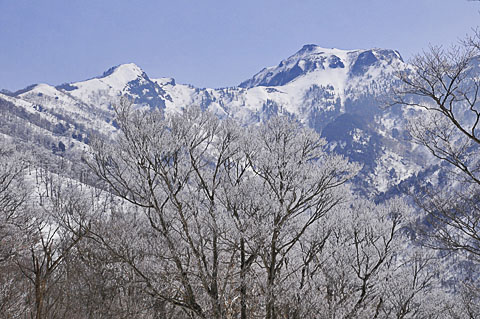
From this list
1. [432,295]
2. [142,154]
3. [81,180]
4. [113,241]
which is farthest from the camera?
[81,180]

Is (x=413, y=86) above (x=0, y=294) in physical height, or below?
above

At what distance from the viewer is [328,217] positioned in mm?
17234

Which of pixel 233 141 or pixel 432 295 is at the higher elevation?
pixel 233 141

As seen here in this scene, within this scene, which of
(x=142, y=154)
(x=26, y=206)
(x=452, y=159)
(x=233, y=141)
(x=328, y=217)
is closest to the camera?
(x=452, y=159)

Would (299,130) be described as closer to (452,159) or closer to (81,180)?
(452,159)

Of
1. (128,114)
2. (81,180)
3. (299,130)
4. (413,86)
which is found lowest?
(413,86)

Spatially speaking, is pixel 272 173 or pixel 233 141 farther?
pixel 233 141

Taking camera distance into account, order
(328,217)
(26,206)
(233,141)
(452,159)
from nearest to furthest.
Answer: (452,159) < (233,141) < (328,217) < (26,206)

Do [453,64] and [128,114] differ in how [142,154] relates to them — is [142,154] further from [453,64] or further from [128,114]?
[453,64]

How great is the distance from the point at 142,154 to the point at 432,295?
99.7 ft

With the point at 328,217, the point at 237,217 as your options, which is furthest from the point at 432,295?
the point at 237,217

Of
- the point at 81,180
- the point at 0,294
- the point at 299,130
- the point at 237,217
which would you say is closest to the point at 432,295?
the point at 299,130

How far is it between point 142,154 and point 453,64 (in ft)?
27.4

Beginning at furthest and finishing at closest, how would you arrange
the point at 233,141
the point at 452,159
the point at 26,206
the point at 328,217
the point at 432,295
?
the point at 432,295 < the point at 26,206 < the point at 328,217 < the point at 233,141 < the point at 452,159
